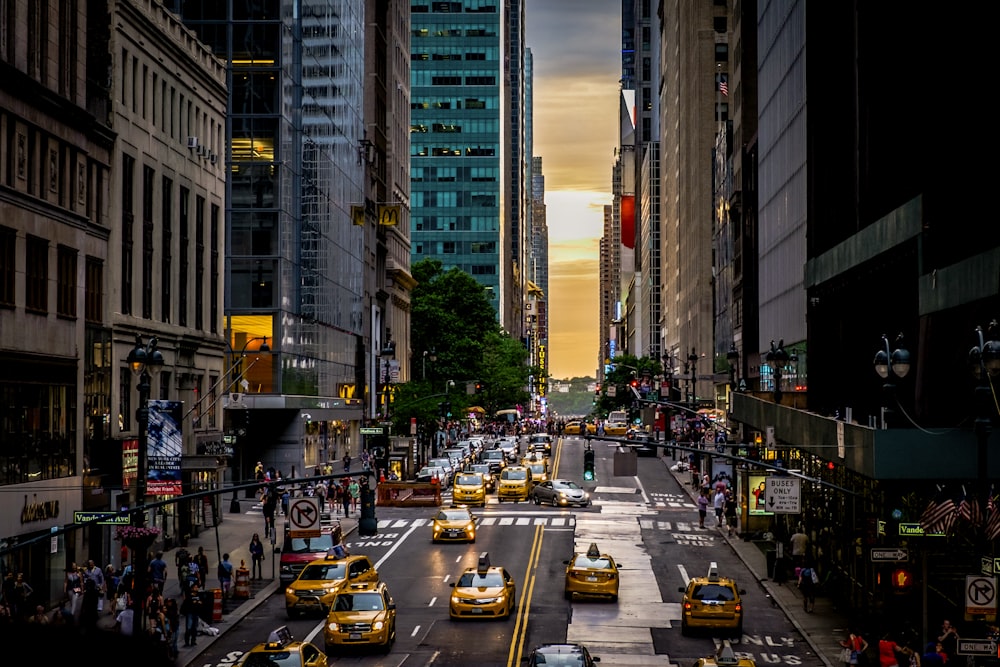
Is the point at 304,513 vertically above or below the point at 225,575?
above

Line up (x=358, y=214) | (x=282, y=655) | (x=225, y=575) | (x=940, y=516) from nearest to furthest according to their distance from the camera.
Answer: (x=282, y=655)
(x=940, y=516)
(x=225, y=575)
(x=358, y=214)

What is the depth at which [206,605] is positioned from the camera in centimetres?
3862

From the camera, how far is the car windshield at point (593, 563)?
43.2 meters

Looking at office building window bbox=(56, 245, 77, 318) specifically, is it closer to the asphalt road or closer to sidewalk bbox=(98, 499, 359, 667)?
sidewalk bbox=(98, 499, 359, 667)

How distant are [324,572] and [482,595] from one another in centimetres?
479

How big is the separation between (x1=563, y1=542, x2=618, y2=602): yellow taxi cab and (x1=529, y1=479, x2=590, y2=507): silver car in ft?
105

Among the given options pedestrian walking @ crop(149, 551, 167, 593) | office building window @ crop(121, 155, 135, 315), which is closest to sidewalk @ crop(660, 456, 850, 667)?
pedestrian walking @ crop(149, 551, 167, 593)

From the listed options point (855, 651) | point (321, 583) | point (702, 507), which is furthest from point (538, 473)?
point (855, 651)

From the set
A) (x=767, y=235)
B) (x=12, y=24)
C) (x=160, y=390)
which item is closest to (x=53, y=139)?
(x=12, y=24)

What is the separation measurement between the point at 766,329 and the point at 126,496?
46.7 metres

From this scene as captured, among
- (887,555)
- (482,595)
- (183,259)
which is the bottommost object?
(482,595)

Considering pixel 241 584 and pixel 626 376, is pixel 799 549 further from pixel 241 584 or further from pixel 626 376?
pixel 626 376

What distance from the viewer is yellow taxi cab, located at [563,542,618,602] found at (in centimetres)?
4269

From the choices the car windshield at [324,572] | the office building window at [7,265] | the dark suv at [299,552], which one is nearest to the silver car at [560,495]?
the dark suv at [299,552]
